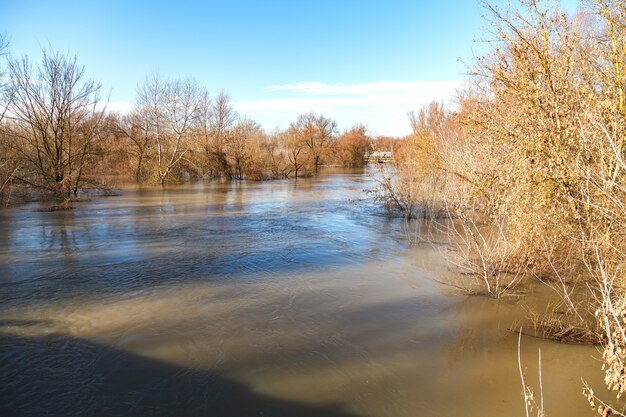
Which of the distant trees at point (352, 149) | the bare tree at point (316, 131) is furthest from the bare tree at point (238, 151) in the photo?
the distant trees at point (352, 149)

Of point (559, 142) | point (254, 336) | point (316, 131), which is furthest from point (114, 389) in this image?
point (316, 131)

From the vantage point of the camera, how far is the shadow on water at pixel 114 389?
170 inches

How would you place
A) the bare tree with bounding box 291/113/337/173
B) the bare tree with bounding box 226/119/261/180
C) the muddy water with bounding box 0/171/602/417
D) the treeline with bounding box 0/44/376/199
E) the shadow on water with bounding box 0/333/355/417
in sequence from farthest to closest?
the bare tree with bounding box 291/113/337/173, the bare tree with bounding box 226/119/261/180, the treeline with bounding box 0/44/376/199, the muddy water with bounding box 0/171/602/417, the shadow on water with bounding box 0/333/355/417

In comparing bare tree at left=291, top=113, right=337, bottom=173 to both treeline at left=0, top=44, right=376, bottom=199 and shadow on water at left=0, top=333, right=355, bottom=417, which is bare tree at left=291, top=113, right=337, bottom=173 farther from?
shadow on water at left=0, top=333, right=355, bottom=417

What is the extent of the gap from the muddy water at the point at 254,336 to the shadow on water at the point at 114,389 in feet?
0.06

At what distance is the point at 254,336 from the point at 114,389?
207cm

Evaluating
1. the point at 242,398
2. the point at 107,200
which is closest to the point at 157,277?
the point at 242,398

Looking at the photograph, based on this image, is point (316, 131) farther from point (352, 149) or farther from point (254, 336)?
point (254, 336)

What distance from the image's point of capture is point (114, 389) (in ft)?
15.3

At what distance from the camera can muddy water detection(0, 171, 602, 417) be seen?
15.0ft

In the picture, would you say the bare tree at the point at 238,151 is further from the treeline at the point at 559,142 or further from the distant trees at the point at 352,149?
the treeline at the point at 559,142

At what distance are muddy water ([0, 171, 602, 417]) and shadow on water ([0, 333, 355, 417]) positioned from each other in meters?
0.02

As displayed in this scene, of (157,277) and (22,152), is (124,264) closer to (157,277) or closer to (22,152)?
(157,277)

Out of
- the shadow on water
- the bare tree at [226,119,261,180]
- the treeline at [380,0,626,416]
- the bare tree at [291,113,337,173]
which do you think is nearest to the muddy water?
the shadow on water
